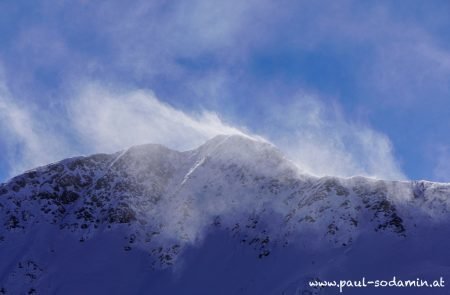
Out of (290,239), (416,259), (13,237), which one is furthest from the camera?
(13,237)

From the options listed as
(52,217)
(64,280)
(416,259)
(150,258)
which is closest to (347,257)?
(416,259)

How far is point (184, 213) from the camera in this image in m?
147

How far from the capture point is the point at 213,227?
14100 centimetres

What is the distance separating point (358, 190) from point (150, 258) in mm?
48517

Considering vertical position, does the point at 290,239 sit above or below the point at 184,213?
below

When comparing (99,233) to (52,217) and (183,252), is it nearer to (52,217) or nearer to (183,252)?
(52,217)

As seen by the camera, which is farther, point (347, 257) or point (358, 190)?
point (358, 190)

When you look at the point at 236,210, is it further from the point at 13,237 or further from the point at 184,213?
the point at 13,237

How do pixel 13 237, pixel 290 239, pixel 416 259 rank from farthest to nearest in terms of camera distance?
pixel 13 237, pixel 290 239, pixel 416 259

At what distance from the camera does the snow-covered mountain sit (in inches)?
4710

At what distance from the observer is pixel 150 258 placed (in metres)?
136

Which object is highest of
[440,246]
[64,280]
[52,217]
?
[52,217]

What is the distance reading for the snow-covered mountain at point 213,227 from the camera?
11962 centimetres

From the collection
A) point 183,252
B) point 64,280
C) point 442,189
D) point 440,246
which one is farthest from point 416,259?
point 64,280
